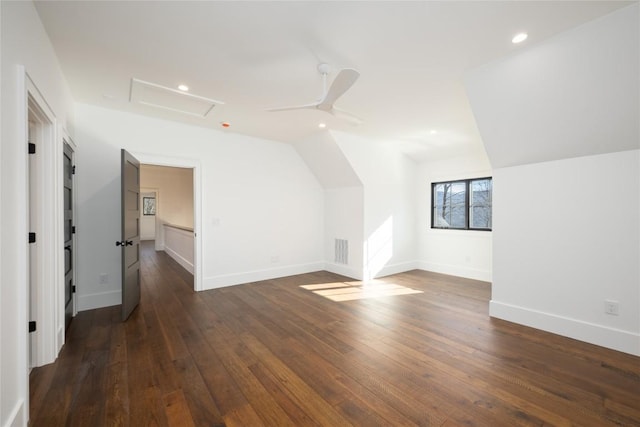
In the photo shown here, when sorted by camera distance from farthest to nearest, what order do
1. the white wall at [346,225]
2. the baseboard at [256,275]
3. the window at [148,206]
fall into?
the window at [148,206] → the white wall at [346,225] → the baseboard at [256,275]

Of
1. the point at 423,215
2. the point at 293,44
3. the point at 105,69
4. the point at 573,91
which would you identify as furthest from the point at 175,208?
the point at 573,91

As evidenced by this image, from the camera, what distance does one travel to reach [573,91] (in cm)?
238

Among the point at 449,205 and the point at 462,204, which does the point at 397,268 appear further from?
the point at 462,204

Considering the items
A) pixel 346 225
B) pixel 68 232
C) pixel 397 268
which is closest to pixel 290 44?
pixel 68 232

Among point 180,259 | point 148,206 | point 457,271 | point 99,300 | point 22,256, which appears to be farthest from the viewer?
point 148,206

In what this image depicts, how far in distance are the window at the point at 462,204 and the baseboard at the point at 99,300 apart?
598 centimetres

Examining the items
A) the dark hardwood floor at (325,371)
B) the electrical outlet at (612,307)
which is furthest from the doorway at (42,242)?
the electrical outlet at (612,307)

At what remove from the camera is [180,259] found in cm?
663

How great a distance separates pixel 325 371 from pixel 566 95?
3.24 m

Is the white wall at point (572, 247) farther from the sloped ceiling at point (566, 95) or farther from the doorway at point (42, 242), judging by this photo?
the doorway at point (42, 242)

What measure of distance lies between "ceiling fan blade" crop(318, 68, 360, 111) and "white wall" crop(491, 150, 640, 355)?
92.4 inches

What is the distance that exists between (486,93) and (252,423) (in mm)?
3496

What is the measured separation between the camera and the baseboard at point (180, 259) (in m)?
5.83

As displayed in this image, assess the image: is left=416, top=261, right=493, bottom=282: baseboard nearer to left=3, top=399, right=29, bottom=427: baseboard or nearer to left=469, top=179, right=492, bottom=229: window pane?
left=469, top=179, right=492, bottom=229: window pane
